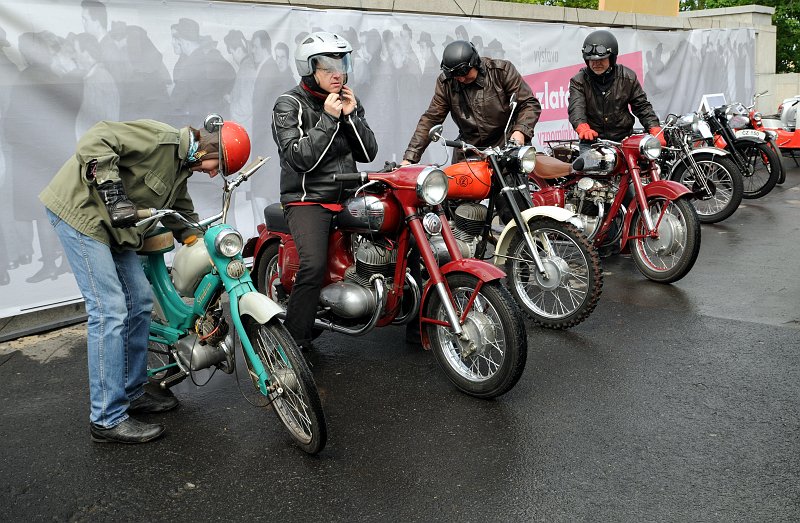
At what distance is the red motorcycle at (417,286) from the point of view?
4191mm

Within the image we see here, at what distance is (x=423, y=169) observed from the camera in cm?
436

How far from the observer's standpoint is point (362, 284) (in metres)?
4.68

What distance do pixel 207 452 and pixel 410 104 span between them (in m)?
5.38

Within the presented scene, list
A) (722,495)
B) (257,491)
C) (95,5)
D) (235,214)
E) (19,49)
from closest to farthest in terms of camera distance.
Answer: (722,495) < (257,491) < (19,49) < (95,5) < (235,214)

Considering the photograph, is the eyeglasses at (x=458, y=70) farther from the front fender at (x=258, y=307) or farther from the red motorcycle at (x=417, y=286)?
the front fender at (x=258, y=307)

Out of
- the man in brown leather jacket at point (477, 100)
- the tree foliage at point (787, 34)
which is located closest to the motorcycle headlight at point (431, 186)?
the man in brown leather jacket at point (477, 100)

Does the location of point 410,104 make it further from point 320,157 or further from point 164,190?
point 164,190

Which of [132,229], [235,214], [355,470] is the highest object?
[132,229]

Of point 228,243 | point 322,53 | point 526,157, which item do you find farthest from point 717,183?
point 228,243

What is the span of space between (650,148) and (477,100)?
1456 mm

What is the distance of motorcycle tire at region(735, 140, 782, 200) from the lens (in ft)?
34.1

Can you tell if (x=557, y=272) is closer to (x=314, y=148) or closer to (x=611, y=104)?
(x=314, y=148)

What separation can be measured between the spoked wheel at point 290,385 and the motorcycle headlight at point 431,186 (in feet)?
3.50

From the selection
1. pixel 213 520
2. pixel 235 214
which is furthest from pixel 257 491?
pixel 235 214
